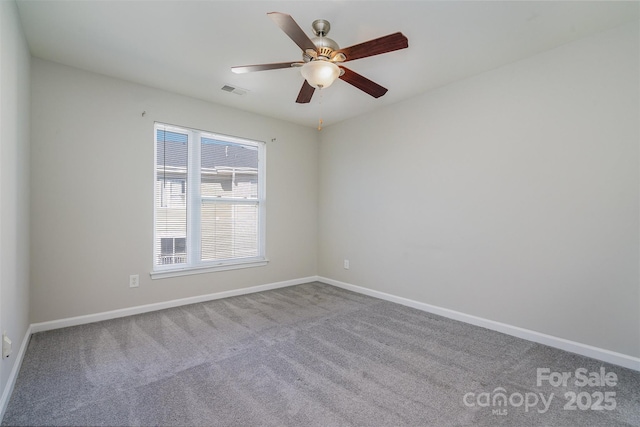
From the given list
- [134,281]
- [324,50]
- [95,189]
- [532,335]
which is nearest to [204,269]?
[134,281]

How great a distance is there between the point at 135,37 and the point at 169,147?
1336 millimetres

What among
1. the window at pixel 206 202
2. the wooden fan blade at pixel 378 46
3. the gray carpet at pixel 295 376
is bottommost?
the gray carpet at pixel 295 376

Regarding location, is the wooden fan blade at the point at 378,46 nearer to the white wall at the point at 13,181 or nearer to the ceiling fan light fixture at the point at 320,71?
the ceiling fan light fixture at the point at 320,71

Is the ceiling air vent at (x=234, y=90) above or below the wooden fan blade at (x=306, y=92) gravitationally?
above

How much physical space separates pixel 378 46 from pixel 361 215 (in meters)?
2.64

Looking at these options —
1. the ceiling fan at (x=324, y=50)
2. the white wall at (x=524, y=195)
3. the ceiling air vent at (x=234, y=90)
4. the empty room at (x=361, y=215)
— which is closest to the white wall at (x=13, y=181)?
the empty room at (x=361, y=215)

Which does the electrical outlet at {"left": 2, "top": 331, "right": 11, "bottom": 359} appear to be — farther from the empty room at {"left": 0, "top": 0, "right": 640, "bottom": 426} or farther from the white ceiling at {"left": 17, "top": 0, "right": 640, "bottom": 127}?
the white ceiling at {"left": 17, "top": 0, "right": 640, "bottom": 127}

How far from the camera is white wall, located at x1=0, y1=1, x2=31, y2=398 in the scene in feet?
5.60

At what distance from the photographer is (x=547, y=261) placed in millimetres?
2609

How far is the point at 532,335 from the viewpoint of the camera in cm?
268

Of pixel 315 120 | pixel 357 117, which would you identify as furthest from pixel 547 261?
pixel 315 120

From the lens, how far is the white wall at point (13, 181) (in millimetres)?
1707

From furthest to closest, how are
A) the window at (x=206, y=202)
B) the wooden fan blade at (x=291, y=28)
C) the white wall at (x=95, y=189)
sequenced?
the window at (x=206, y=202) < the white wall at (x=95, y=189) < the wooden fan blade at (x=291, y=28)

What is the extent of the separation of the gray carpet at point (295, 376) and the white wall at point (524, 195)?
404 millimetres
